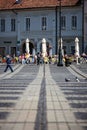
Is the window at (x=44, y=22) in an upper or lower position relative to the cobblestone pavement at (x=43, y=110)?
upper

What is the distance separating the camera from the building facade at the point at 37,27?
6231 cm

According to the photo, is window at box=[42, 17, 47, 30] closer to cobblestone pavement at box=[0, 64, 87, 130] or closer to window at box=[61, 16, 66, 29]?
window at box=[61, 16, 66, 29]

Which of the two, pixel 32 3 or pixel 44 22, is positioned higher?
pixel 32 3

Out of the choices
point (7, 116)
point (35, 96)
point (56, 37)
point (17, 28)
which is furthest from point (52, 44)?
point (7, 116)

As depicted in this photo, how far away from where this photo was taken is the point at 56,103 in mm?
13750

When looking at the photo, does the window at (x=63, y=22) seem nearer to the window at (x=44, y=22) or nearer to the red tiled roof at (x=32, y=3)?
the red tiled roof at (x=32, y=3)

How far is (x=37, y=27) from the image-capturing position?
64.0 meters

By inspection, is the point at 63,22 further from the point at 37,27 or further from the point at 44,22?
the point at 37,27

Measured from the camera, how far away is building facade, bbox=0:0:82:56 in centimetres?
6231

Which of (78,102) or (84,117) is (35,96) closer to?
(78,102)

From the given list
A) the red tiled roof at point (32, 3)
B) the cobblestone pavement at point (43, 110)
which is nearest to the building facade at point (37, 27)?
the red tiled roof at point (32, 3)

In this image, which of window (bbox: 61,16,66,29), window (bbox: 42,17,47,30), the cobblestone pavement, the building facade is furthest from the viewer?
window (bbox: 42,17,47,30)

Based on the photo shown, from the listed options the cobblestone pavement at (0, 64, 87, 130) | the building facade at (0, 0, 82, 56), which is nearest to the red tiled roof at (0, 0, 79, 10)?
the building facade at (0, 0, 82, 56)

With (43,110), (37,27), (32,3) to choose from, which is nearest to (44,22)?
(37,27)
